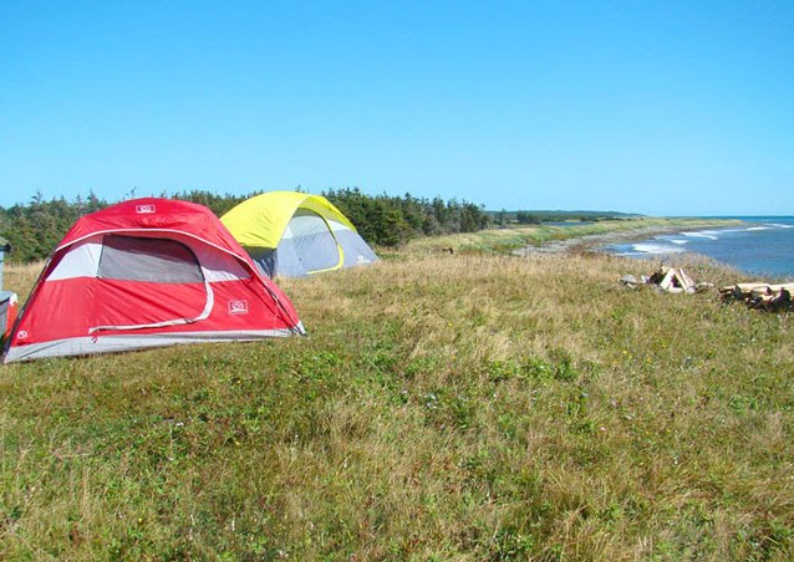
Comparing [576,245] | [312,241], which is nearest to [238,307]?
[312,241]

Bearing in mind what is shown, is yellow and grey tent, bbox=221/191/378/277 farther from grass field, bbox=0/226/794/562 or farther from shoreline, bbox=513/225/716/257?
shoreline, bbox=513/225/716/257

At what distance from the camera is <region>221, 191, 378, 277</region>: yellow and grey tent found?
12719 mm

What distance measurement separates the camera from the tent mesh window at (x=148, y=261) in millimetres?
6883

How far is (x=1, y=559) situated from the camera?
2.62 metres

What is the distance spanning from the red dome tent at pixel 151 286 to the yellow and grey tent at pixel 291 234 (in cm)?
539

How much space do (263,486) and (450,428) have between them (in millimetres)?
1561

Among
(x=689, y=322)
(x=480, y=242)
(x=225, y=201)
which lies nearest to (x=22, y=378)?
(x=689, y=322)

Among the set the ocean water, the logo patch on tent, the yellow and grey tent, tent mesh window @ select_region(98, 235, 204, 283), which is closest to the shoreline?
the ocean water

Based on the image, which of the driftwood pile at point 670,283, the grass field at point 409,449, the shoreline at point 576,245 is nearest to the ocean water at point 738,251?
the shoreline at point 576,245

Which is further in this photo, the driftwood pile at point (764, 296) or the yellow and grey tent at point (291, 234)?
the yellow and grey tent at point (291, 234)

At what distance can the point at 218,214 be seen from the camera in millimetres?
31109

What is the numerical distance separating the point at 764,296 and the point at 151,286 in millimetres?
9955

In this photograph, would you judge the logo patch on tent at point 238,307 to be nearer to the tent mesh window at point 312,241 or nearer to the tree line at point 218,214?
the tent mesh window at point 312,241

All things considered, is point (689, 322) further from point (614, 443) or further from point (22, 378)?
point (22, 378)
